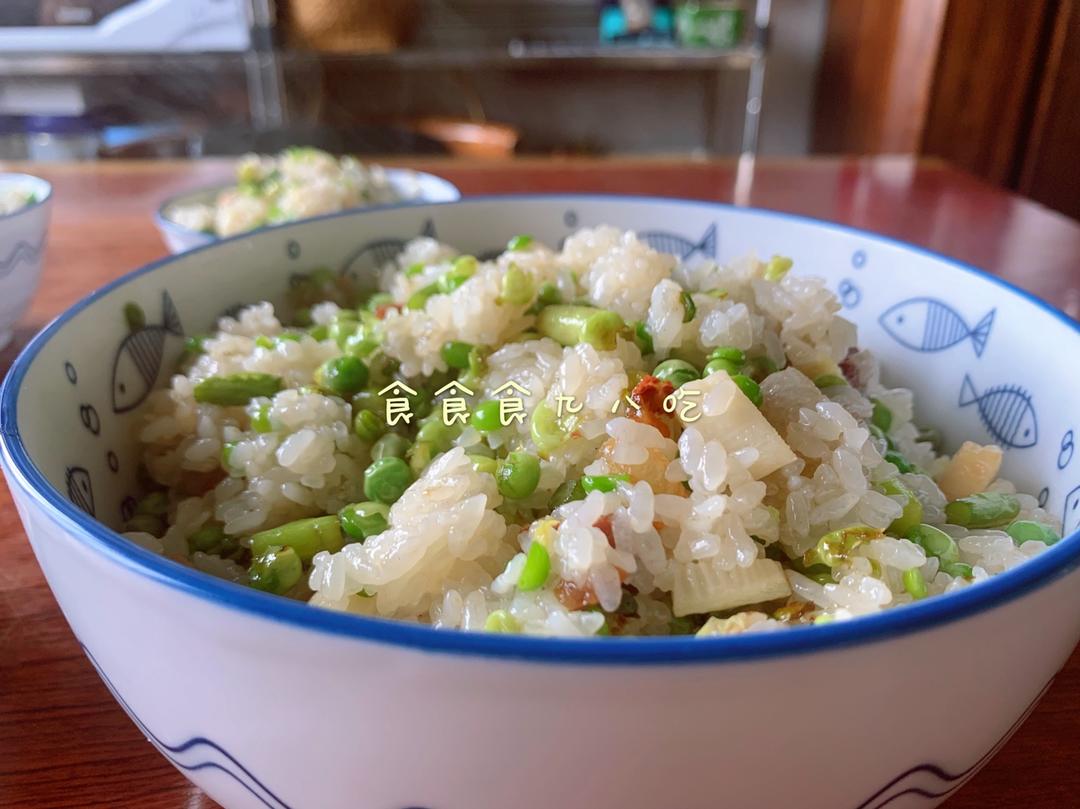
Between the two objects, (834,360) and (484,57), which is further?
(484,57)

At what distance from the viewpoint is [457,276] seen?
1.29 meters

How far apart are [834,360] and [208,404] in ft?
2.83

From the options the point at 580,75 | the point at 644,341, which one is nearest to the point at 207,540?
the point at 644,341

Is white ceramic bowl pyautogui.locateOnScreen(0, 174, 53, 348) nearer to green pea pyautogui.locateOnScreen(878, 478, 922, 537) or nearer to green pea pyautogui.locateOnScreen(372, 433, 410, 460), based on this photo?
green pea pyautogui.locateOnScreen(372, 433, 410, 460)

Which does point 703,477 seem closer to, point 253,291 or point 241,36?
point 253,291

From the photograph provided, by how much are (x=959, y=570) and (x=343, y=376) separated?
2.57 feet

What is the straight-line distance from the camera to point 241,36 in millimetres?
5574

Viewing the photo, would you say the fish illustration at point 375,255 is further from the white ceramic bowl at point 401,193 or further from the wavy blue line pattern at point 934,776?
the wavy blue line pattern at point 934,776

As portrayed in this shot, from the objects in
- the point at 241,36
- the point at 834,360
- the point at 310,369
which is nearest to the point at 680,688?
the point at 834,360

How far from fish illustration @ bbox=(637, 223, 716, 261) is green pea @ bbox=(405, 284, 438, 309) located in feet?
1.62

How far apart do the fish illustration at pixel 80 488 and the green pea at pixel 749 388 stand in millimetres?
→ 740

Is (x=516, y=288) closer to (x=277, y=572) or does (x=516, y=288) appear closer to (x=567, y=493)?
(x=567, y=493)

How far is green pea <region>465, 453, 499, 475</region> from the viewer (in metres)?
0.99

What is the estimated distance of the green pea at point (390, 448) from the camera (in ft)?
3.69
